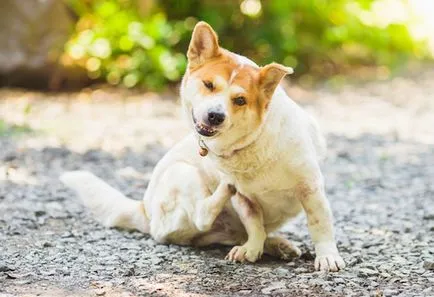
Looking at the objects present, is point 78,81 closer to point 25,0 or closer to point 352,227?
point 25,0

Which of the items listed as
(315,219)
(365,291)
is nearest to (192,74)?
(315,219)

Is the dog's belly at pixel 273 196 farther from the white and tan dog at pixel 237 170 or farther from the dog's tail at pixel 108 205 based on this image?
the dog's tail at pixel 108 205

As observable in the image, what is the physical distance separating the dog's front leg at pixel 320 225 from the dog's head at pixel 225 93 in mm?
463

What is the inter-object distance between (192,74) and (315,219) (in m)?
0.97

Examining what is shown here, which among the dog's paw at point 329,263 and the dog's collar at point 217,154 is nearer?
the dog's collar at point 217,154

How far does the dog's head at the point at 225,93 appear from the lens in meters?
3.71

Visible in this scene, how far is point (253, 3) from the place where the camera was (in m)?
10.3

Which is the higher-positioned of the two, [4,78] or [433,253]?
[4,78]

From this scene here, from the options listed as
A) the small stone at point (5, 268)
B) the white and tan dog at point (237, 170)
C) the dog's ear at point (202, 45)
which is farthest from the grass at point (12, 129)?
the dog's ear at point (202, 45)

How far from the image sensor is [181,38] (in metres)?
10.0

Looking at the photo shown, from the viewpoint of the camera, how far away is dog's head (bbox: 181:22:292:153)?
371 centimetres

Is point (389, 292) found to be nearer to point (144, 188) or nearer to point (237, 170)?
point (237, 170)

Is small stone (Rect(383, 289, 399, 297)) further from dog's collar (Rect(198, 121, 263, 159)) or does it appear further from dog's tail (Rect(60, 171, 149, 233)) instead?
dog's tail (Rect(60, 171, 149, 233))

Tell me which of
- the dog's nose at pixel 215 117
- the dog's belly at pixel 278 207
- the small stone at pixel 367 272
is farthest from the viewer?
the dog's belly at pixel 278 207
